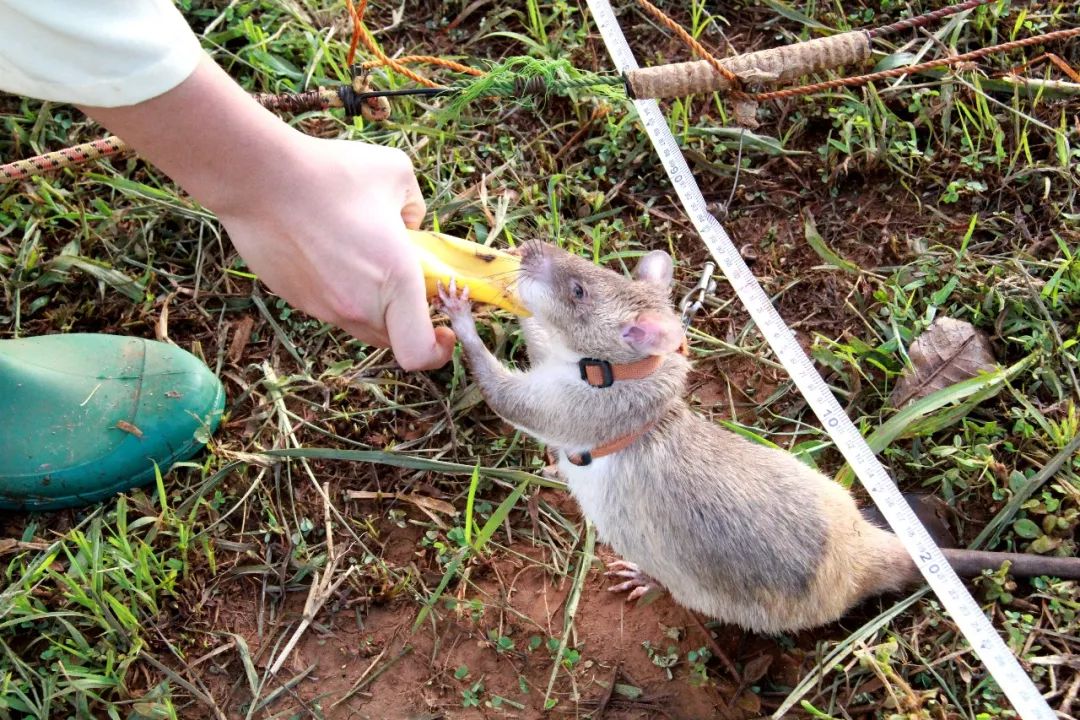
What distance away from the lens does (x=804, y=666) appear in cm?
339

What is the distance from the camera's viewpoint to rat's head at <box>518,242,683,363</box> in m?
3.46

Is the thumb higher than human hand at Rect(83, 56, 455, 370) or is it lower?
lower

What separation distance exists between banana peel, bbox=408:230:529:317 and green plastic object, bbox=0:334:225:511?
46.8 inches

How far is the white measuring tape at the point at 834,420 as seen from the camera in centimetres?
302

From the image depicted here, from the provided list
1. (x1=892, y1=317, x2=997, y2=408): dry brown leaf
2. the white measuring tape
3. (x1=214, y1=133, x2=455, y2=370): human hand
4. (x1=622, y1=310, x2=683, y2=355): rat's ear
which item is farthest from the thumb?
(x1=892, y1=317, x2=997, y2=408): dry brown leaf

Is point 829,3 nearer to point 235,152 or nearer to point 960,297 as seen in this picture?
point 960,297

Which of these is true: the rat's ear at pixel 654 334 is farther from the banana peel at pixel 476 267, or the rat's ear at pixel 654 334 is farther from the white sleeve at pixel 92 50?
the white sleeve at pixel 92 50

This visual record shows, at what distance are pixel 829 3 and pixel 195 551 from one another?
415 centimetres

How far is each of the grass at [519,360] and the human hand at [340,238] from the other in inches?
29.7

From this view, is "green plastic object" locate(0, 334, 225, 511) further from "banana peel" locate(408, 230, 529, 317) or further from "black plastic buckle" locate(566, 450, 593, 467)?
"black plastic buckle" locate(566, 450, 593, 467)

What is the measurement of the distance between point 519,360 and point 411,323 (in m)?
1.09

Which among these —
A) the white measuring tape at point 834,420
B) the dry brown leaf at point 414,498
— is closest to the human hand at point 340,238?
the dry brown leaf at point 414,498

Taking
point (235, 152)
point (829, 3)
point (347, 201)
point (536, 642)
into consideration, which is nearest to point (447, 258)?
point (347, 201)

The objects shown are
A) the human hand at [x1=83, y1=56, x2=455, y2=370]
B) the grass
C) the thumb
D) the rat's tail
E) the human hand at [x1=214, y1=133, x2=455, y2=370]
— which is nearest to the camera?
the human hand at [x1=83, y1=56, x2=455, y2=370]
